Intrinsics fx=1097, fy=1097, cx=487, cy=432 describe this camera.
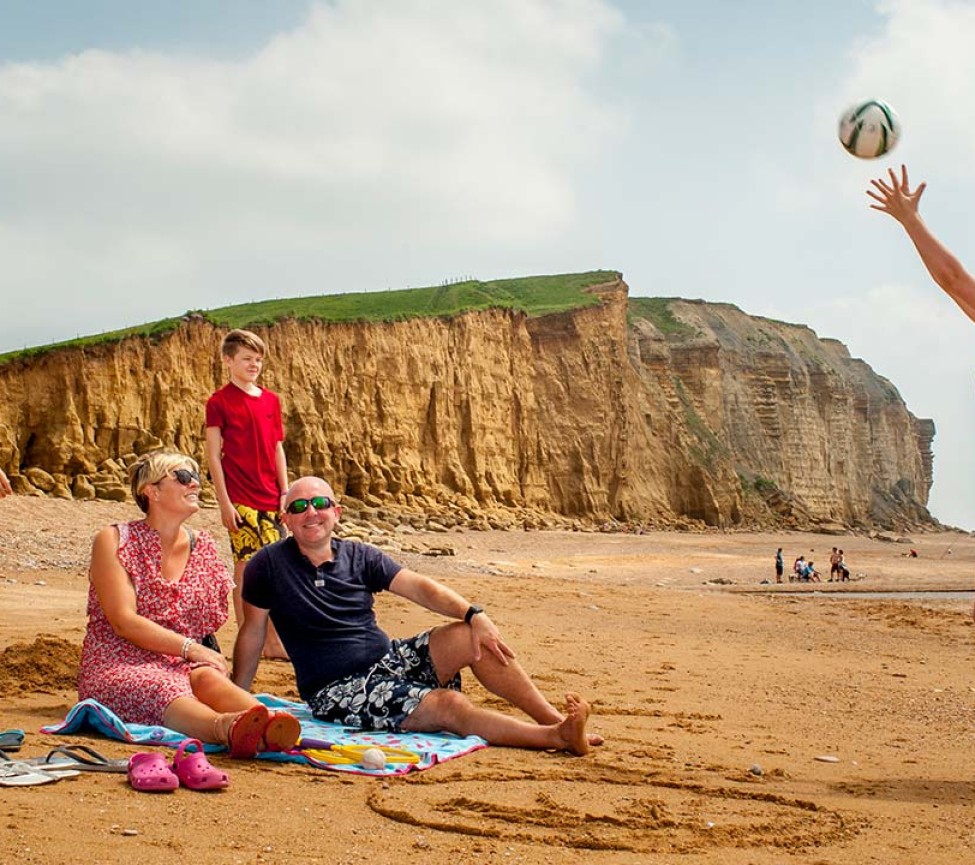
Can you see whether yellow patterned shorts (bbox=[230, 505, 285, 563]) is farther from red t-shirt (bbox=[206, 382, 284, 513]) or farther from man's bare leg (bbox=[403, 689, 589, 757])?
man's bare leg (bbox=[403, 689, 589, 757])

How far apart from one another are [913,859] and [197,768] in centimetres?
268

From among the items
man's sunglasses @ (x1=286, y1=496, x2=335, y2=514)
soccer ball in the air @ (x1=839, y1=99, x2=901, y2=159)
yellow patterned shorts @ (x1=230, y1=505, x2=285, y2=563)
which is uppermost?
soccer ball in the air @ (x1=839, y1=99, x2=901, y2=159)

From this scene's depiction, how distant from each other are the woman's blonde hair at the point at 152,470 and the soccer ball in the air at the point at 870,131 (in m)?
4.99

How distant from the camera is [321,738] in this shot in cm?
522

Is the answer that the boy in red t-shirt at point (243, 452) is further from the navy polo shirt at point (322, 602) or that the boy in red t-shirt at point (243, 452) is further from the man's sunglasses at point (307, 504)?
the man's sunglasses at point (307, 504)

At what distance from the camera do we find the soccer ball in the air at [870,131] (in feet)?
24.6

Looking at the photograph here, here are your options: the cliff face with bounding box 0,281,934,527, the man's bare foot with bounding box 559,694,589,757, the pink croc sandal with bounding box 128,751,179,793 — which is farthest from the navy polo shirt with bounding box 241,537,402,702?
→ the cliff face with bounding box 0,281,934,527

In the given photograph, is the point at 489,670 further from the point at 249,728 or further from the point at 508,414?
the point at 508,414

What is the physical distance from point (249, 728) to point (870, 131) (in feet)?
18.6

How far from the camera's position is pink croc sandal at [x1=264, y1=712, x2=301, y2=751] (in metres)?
4.83

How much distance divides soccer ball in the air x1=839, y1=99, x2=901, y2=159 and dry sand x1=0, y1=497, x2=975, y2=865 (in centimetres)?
386

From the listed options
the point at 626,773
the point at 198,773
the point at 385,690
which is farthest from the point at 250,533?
the point at 626,773

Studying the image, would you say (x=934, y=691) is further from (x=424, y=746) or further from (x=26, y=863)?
(x=26, y=863)

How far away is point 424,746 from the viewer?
5.22 metres
